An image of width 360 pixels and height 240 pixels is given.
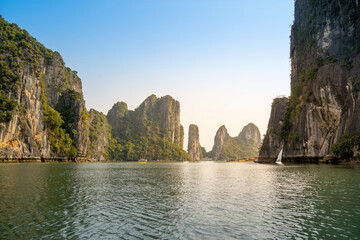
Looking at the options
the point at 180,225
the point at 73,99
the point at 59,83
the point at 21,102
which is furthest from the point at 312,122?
the point at 59,83

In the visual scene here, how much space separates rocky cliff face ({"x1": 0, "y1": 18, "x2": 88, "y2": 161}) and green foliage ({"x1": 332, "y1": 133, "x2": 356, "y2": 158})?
3086 inches

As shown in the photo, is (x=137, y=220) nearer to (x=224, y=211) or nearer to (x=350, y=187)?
(x=224, y=211)

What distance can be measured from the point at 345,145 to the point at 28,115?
277 ft

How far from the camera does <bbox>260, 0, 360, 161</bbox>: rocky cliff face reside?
51812 mm

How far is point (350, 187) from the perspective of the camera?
19.5 meters

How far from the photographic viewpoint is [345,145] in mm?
46625

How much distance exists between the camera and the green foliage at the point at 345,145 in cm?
4588

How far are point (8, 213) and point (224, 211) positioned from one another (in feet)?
35.0

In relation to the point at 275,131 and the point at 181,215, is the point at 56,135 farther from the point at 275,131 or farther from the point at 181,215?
the point at 181,215

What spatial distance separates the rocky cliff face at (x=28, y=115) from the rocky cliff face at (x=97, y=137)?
984 inches

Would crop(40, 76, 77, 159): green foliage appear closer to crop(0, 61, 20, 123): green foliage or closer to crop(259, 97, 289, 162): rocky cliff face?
crop(0, 61, 20, 123): green foliage

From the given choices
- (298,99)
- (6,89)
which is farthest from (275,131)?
(6,89)

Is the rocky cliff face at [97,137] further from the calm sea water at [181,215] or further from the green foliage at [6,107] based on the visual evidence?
the calm sea water at [181,215]

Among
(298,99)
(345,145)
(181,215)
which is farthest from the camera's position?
(298,99)
